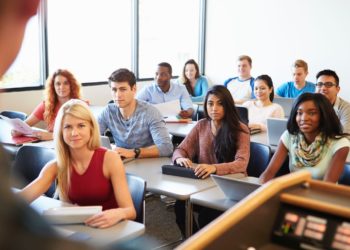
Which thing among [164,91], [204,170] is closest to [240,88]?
[164,91]

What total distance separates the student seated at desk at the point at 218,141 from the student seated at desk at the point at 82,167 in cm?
76

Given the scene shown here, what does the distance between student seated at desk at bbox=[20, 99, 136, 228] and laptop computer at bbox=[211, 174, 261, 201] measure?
0.48 meters

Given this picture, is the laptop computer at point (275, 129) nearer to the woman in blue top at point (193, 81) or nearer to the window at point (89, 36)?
the window at point (89, 36)

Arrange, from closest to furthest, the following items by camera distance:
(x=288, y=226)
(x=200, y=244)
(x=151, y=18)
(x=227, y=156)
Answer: (x=200, y=244)
(x=288, y=226)
(x=227, y=156)
(x=151, y=18)

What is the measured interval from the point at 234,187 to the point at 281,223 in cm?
127

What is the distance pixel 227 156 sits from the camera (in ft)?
10.7

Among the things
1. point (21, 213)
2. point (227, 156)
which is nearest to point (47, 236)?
point (21, 213)

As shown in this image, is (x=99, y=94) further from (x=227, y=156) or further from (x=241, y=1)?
(x=227, y=156)

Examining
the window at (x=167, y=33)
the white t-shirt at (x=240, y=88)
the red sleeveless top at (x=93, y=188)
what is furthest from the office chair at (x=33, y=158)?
the window at (x=167, y=33)

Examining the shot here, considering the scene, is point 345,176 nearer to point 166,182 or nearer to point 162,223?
point 166,182

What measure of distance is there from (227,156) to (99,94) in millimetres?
3694

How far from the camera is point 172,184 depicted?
9.40ft

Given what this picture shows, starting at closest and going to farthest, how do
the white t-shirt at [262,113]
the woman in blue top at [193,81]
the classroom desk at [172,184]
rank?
the classroom desk at [172,184]
the white t-shirt at [262,113]
the woman in blue top at [193,81]

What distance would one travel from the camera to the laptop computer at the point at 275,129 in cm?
382
